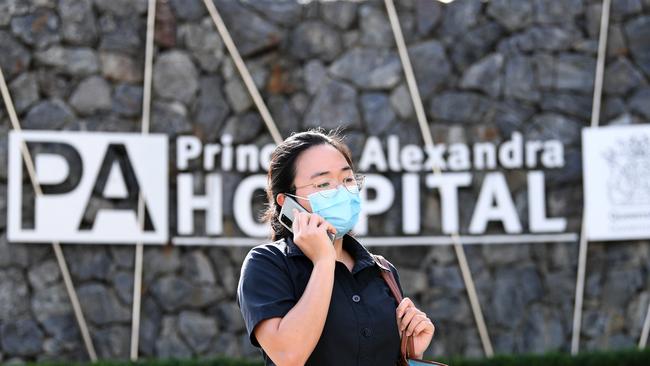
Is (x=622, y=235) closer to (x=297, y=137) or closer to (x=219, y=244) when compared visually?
(x=219, y=244)

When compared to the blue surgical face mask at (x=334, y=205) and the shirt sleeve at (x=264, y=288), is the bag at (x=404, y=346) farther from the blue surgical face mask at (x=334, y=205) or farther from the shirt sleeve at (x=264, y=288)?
the shirt sleeve at (x=264, y=288)

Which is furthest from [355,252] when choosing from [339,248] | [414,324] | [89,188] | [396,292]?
[89,188]

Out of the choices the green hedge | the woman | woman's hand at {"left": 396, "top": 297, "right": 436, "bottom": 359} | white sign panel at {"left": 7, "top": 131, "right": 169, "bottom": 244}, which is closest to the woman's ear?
the woman

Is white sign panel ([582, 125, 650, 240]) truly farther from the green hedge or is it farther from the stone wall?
the green hedge

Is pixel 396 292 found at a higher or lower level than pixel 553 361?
higher

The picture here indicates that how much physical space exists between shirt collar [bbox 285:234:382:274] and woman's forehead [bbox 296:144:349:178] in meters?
0.18

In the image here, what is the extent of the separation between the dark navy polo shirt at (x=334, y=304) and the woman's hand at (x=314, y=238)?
78 millimetres

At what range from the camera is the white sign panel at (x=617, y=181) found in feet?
27.5

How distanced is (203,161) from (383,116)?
4.93 feet

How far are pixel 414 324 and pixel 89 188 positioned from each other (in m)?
6.12

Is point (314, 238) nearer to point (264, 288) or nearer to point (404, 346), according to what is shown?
point (264, 288)

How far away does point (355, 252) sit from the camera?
2.71 meters

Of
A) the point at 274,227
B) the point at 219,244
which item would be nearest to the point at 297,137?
the point at 274,227

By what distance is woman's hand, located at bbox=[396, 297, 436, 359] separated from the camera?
255 centimetres
